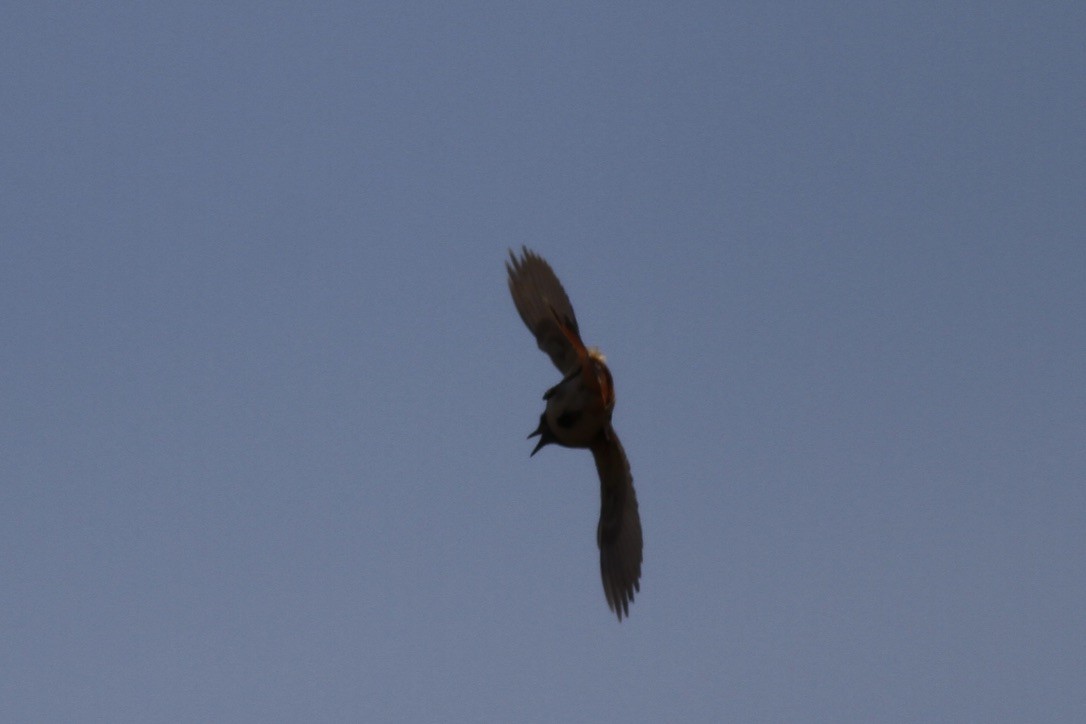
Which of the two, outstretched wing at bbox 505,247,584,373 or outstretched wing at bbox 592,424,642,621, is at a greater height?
outstretched wing at bbox 505,247,584,373

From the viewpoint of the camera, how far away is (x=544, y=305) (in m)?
23.8

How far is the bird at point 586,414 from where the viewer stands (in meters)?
22.2

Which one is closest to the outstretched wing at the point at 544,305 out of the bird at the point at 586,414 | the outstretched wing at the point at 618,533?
the bird at the point at 586,414

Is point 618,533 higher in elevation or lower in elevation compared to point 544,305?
lower

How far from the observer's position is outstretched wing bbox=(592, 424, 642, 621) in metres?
23.7

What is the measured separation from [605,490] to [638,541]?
33.3 inches

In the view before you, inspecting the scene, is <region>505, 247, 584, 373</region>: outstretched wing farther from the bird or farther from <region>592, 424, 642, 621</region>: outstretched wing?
<region>592, 424, 642, 621</region>: outstretched wing

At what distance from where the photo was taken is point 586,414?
72.8ft

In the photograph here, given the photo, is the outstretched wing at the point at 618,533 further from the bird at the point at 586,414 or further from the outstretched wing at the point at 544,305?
the outstretched wing at the point at 544,305

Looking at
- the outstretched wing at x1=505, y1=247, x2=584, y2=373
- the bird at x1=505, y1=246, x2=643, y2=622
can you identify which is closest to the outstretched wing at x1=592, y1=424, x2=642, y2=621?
the bird at x1=505, y1=246, x2=643, y2=622

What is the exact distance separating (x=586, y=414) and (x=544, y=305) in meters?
2.27

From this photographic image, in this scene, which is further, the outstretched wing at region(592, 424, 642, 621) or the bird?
the outstretched wing at region(592, 424, 642, 621)

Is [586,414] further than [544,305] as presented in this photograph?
No

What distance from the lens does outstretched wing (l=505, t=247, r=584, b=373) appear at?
→ 2317cm
